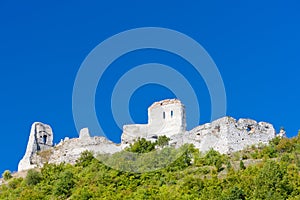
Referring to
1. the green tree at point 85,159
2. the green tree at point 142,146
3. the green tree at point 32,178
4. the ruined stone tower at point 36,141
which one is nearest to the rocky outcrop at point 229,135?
the green tree at point 142,146

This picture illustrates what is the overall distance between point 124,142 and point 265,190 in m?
21.4

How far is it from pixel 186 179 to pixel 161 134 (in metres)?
13.8

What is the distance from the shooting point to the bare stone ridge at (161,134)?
65438 millimetres

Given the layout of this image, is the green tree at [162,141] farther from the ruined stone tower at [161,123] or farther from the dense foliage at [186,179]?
the ruined stone tower at [161,123]

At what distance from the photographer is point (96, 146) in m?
71.1

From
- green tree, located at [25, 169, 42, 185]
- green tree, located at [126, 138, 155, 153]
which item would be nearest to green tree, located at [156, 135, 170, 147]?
green tree, located at [126, 138, 155, 153]

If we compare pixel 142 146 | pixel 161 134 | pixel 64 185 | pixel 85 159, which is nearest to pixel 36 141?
pixel 85 159

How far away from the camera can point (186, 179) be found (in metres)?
57.1

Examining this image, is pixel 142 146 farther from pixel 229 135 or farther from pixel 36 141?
pixel 36 141

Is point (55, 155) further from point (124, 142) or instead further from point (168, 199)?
point (168, 199)

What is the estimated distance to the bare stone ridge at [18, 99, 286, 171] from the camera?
215ft

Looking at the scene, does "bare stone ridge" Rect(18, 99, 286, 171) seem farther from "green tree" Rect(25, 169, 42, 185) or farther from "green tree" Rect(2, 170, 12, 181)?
"green tree" Rect(25, 169, 42, 185)

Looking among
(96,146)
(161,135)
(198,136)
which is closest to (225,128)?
(198,136)

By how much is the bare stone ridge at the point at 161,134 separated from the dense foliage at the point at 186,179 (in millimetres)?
1313
